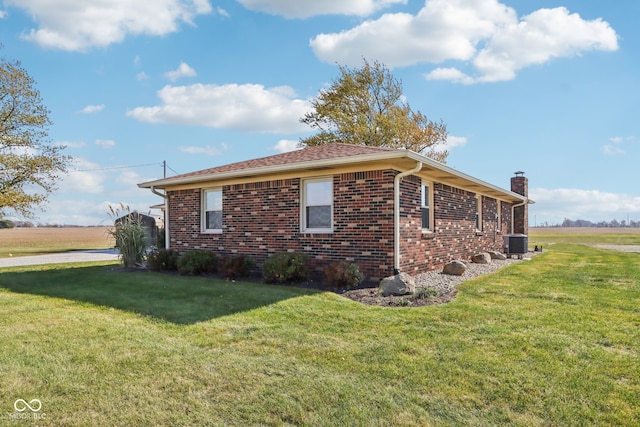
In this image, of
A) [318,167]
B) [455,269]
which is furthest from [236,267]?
[455,269]

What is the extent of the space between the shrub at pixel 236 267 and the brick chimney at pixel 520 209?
1627 centimetres

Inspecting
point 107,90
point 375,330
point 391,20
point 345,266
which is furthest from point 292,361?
point 107,90

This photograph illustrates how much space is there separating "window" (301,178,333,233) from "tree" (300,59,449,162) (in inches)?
632

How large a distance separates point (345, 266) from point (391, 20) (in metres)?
7.47

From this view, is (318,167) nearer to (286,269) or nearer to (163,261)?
(286,269)

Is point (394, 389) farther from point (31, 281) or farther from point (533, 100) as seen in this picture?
point (533, 100)

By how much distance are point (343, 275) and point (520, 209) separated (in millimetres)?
16276

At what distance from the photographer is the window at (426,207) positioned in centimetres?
1000

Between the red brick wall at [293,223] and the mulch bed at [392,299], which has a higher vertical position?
the red brick wall at [293,223]

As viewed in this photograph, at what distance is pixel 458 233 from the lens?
39.2 feet

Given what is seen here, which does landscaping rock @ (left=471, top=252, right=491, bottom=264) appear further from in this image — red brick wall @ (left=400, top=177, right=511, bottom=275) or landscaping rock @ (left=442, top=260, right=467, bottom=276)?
landscaping rock @ (left=442, top=260, right=467, bottom=276)

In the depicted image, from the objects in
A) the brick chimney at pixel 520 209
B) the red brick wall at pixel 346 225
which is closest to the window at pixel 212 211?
the red brick wall at pixel 346 225

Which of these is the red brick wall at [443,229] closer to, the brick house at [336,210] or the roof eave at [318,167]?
the brick house at [336,210]

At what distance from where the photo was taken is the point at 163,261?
11.0 metres
